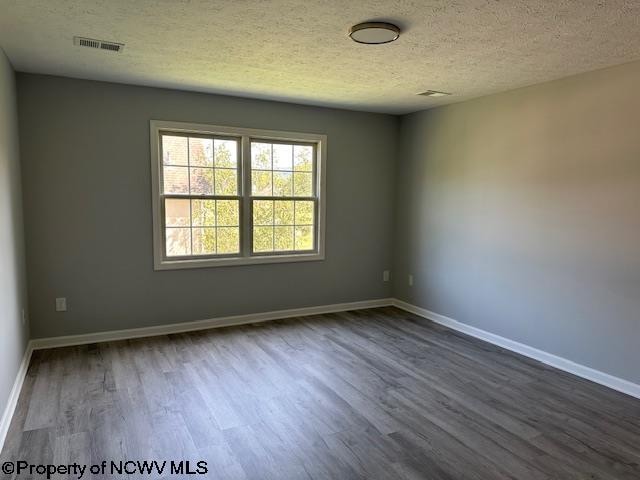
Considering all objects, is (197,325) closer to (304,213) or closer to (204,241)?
(204,241)

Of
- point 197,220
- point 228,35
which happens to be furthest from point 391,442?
point 197,220

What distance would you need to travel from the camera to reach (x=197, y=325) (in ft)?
14.7

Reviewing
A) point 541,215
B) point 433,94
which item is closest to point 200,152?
point 433,94

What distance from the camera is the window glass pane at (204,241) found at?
14.7ft

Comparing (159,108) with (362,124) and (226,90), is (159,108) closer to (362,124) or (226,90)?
(226,90)

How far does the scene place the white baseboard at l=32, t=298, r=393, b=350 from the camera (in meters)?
3.95

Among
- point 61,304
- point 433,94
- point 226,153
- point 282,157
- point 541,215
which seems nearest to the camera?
point 541,215

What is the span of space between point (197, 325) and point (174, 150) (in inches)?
71.5

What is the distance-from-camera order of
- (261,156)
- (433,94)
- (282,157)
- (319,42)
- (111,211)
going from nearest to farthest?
(319,42), (111,211), (433,94), (261,156), (282,157)

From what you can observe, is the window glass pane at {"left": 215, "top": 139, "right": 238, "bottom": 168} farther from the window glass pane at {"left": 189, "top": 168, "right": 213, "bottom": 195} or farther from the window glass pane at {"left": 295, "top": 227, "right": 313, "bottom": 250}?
the window glass pane at {"left": 295, "top": 227, "right": 313, "bottom": 250}

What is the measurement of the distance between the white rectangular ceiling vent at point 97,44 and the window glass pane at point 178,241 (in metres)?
1.84

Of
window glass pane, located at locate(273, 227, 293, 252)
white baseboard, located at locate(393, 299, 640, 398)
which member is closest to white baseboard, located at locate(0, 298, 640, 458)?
white baseboard, located at locate(393, 299, 640, 398)

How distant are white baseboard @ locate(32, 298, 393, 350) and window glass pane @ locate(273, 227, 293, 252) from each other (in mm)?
734

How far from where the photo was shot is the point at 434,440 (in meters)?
2.51
